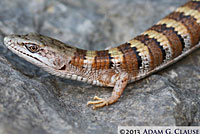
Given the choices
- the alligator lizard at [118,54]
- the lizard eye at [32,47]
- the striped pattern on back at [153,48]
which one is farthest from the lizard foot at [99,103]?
the lizard eye at [32,47]

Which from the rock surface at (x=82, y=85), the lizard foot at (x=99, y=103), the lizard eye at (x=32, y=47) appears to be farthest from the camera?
the lizard eye at (x=32, y=47)

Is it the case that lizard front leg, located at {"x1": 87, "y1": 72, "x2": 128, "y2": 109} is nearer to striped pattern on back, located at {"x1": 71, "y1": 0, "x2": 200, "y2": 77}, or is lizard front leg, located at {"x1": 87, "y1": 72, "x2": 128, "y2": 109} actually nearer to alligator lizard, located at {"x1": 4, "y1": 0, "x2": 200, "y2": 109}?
alligator lizard, located at {"x1": 4, "y1": 0, "x2": 200, "y2": 109}

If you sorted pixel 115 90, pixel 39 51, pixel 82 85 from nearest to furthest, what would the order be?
pixel 39 51
pixel 115 90
pixel 82 85

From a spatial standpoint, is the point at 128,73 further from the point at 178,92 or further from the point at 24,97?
the point at 24,97

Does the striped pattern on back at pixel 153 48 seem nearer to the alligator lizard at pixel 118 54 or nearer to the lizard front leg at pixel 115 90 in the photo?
the alligator lizard at pixel 118 54

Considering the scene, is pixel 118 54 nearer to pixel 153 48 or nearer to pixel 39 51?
pixel 153 48

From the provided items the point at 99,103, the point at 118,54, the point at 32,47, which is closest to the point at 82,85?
the point at 99,103

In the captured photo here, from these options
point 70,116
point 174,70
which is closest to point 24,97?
point 70,116
